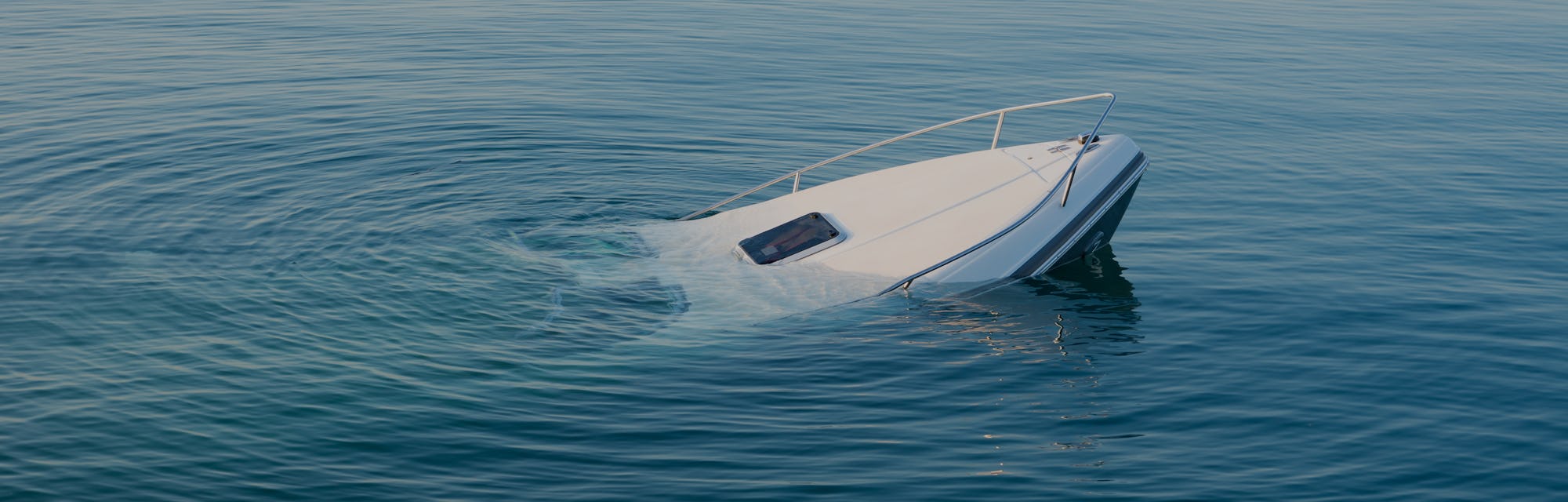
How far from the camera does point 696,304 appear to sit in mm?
15211

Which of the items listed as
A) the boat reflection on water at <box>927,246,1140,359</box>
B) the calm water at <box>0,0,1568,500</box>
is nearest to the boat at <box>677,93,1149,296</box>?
the boat reflection on water at <box>927,246,1140,359</box>

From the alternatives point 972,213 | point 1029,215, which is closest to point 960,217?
point 972,213

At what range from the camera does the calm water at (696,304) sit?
1180 cm

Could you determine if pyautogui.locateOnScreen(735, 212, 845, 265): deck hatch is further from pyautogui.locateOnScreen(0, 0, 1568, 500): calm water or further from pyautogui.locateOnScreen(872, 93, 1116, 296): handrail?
pyautogui.locateOnScreen(872, 93, 1116, 296): handrail

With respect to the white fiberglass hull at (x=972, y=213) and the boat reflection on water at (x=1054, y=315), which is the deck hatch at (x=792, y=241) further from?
the boat reflection on water at (x=1054, y=315)

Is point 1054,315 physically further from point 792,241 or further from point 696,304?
point 696,304

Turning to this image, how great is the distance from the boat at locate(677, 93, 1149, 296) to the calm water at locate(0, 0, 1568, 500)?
0.58 m

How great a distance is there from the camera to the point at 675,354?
1398cm

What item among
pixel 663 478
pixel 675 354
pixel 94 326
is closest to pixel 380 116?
pixel 94 326

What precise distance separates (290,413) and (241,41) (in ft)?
78.5

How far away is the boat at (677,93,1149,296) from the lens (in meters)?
16.0

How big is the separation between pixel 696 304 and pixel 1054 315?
4337 mm

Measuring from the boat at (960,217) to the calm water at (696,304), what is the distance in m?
0.58

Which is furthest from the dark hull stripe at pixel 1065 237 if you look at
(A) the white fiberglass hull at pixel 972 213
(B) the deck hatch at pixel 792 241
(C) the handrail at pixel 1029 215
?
→ (B) the deck hatch at pixel 792 241
